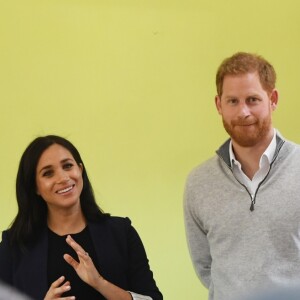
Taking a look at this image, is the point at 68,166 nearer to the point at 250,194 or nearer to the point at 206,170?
the point at 206,170

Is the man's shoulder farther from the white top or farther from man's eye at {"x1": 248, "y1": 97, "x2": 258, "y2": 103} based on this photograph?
man's eye at {"x1": 248, "y1": 97, "x2": 258, "y2": 103}

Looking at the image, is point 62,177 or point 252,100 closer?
point 252,100

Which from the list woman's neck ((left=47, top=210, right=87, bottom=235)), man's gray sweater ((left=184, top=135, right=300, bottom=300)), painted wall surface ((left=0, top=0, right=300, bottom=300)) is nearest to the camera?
man's gray sweater ((left=184, top=135, right=300, bottom=300))

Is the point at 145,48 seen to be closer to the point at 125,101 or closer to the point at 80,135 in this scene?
the point at 125,101

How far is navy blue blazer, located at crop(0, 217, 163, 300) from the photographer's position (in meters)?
1.88

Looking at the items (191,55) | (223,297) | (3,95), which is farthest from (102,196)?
(223,297)

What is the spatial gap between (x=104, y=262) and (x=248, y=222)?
599 millimetres

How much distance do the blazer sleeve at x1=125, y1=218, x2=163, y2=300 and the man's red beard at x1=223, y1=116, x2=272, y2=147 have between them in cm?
63

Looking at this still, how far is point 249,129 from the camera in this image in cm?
168

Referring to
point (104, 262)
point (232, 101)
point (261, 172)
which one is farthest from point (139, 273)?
point (232, 101)

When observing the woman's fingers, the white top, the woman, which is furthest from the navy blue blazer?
the white top

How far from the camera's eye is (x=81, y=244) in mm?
1953

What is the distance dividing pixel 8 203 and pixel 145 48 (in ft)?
3.90

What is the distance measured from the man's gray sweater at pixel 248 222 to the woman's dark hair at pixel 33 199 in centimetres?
45
